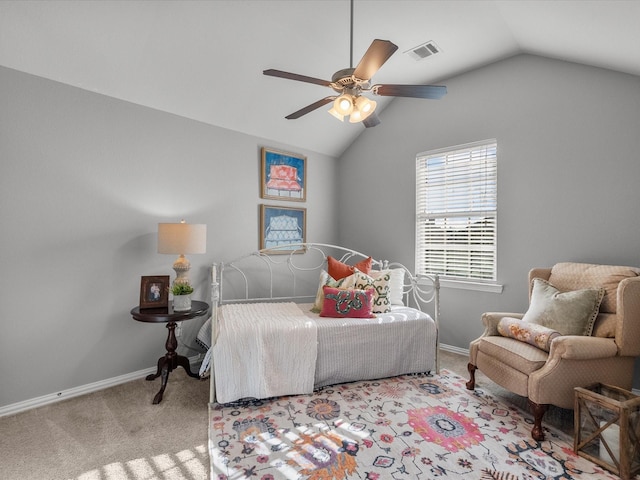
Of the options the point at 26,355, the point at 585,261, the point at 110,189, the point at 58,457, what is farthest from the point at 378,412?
the point at 110,189

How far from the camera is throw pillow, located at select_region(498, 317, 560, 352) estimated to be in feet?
7.31

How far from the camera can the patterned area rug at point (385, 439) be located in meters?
1.78

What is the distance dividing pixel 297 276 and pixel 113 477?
2616 millimetres

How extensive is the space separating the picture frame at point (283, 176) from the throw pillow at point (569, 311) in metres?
2.68

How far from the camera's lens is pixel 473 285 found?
139 inches

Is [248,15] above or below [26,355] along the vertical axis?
above

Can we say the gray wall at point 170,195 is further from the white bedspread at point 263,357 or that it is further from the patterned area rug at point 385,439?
the patterned area rug at point 385,439

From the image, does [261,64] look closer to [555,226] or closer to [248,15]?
[248,15]

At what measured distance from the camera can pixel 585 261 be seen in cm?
285

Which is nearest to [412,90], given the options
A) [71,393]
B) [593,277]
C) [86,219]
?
[593,277]

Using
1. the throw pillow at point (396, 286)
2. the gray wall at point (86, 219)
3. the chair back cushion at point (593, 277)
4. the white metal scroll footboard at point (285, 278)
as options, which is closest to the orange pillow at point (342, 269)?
the throw pillow at point (396, 286)

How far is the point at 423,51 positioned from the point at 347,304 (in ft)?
7.83

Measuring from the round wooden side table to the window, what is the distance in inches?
98.1

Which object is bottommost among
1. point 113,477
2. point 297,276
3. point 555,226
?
point 113,477
